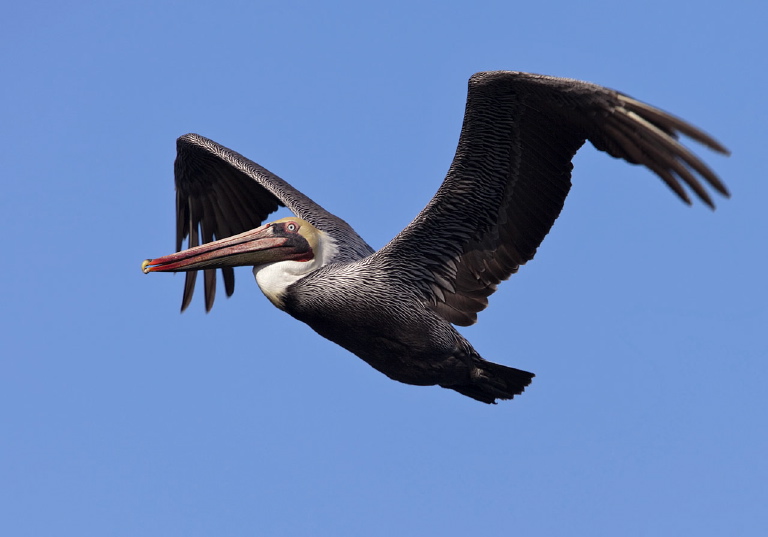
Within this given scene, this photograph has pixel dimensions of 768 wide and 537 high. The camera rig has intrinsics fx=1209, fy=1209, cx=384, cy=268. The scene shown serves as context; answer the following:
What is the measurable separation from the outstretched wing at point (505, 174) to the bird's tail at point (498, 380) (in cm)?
42

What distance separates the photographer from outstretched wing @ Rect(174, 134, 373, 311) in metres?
13.0

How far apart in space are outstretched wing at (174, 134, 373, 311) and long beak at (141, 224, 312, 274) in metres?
2.22

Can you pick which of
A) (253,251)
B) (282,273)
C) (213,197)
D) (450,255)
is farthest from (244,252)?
(213,197)

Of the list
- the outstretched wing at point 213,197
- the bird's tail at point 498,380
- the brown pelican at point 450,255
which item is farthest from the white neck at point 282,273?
the outstretched wing at point 213,197

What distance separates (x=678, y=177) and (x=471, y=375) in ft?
9.37

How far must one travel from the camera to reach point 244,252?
10.3 metres

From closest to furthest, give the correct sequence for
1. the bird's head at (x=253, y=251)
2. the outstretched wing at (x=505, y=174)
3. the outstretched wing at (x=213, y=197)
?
the outstretched wing at (x=505, y=174)
the bird's head at (x=253, y=251)
the outstretched wing at (x=213, y=197)

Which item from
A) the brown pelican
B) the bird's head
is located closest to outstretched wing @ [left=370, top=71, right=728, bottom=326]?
the brown pelican

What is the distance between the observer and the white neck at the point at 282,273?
10.1 meters

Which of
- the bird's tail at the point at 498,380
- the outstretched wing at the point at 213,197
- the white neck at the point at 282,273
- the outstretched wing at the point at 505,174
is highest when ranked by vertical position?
the outstretched wing at the point at 213,197

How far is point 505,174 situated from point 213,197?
4.34 metres

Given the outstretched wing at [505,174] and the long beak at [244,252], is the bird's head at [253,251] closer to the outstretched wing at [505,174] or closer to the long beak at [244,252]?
the long beak at [244,252]

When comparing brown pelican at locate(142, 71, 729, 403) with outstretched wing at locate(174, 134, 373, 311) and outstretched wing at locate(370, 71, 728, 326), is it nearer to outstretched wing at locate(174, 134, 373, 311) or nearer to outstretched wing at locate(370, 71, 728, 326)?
outstretched wing at locate(370, 71, 728, 326)

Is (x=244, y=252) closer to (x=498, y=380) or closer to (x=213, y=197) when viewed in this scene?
(x=498, y=380)
